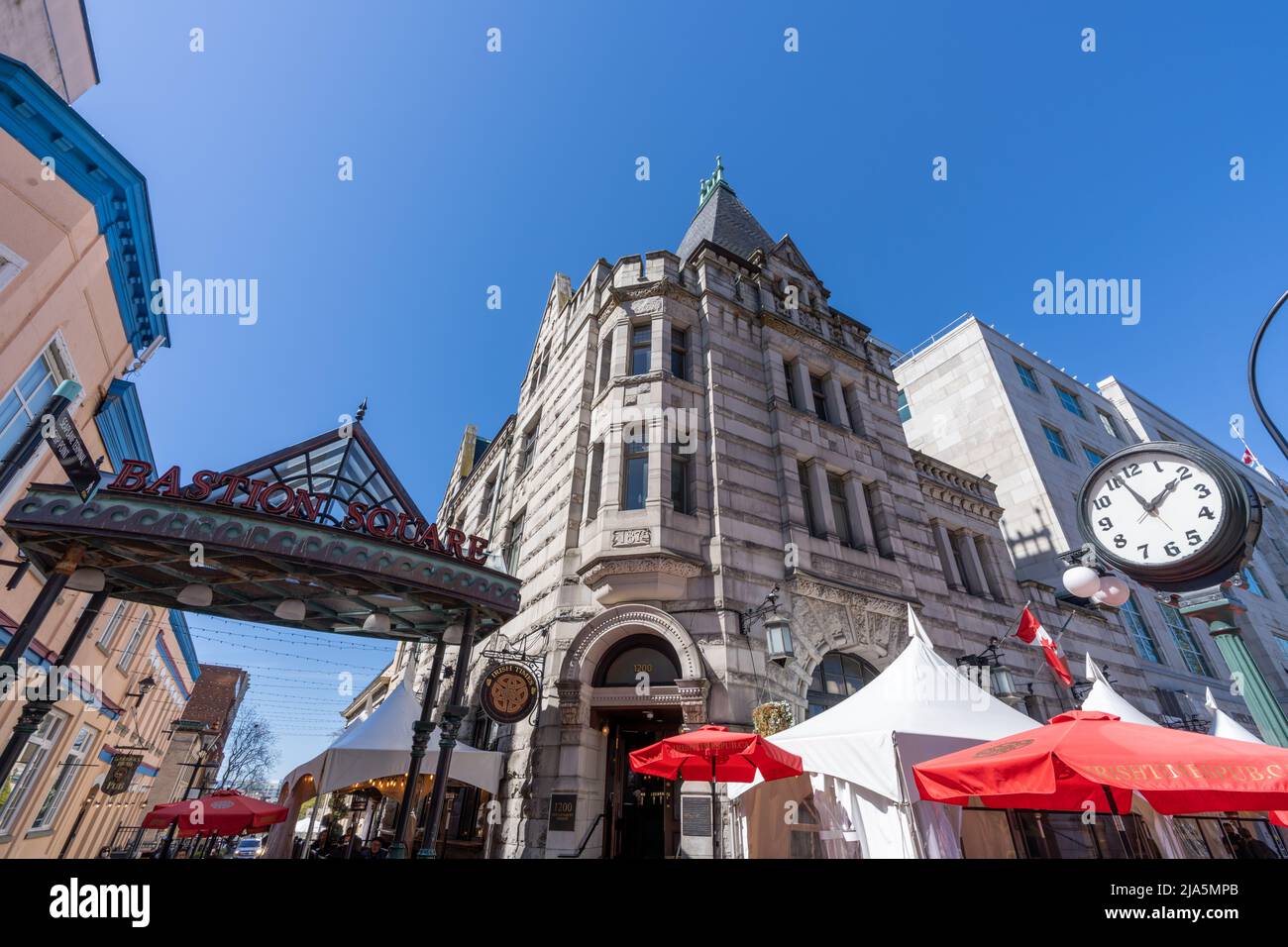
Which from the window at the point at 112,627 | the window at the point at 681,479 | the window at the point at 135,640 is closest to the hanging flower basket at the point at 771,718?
the window at the point at 681,479

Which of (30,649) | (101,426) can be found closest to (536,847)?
(30,649)

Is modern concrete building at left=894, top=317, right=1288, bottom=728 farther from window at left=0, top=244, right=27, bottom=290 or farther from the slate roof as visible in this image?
window at left=0, top=244, right=27, bottom=290

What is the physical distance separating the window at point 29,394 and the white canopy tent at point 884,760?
48.3ft

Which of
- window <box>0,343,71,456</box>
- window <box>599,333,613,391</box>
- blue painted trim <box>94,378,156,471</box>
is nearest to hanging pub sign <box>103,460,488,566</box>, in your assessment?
window <box>0,343,71,456</box>

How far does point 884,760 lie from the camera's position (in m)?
6.88

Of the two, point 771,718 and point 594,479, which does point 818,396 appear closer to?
point 594,479

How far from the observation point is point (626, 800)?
35.8 feet

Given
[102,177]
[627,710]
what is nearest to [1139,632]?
[627,710]

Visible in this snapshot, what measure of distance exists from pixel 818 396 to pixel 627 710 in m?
11.8

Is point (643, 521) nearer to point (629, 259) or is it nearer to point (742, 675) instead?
point (742, 675)

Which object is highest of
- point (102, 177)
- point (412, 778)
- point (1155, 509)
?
point (102, 177)

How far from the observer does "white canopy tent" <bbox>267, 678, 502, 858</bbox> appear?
34.2 feet

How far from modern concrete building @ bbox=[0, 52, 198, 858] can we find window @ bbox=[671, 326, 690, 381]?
13.0 meters

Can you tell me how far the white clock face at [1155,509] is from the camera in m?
5.25
